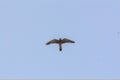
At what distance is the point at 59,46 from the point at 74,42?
0.40 m

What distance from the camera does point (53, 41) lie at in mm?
15664

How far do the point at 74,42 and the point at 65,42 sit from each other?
0.23 meters

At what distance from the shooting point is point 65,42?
15.7 meters

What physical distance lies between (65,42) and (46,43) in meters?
0.49

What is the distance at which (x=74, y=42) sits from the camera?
15695 mm

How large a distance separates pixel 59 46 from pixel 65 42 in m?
0.18

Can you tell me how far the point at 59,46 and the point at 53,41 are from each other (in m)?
0.20

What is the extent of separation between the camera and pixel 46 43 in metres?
15.7

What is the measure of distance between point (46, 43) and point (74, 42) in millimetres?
716

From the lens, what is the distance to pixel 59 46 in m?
15.7

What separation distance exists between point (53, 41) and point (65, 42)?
0.31 metres
